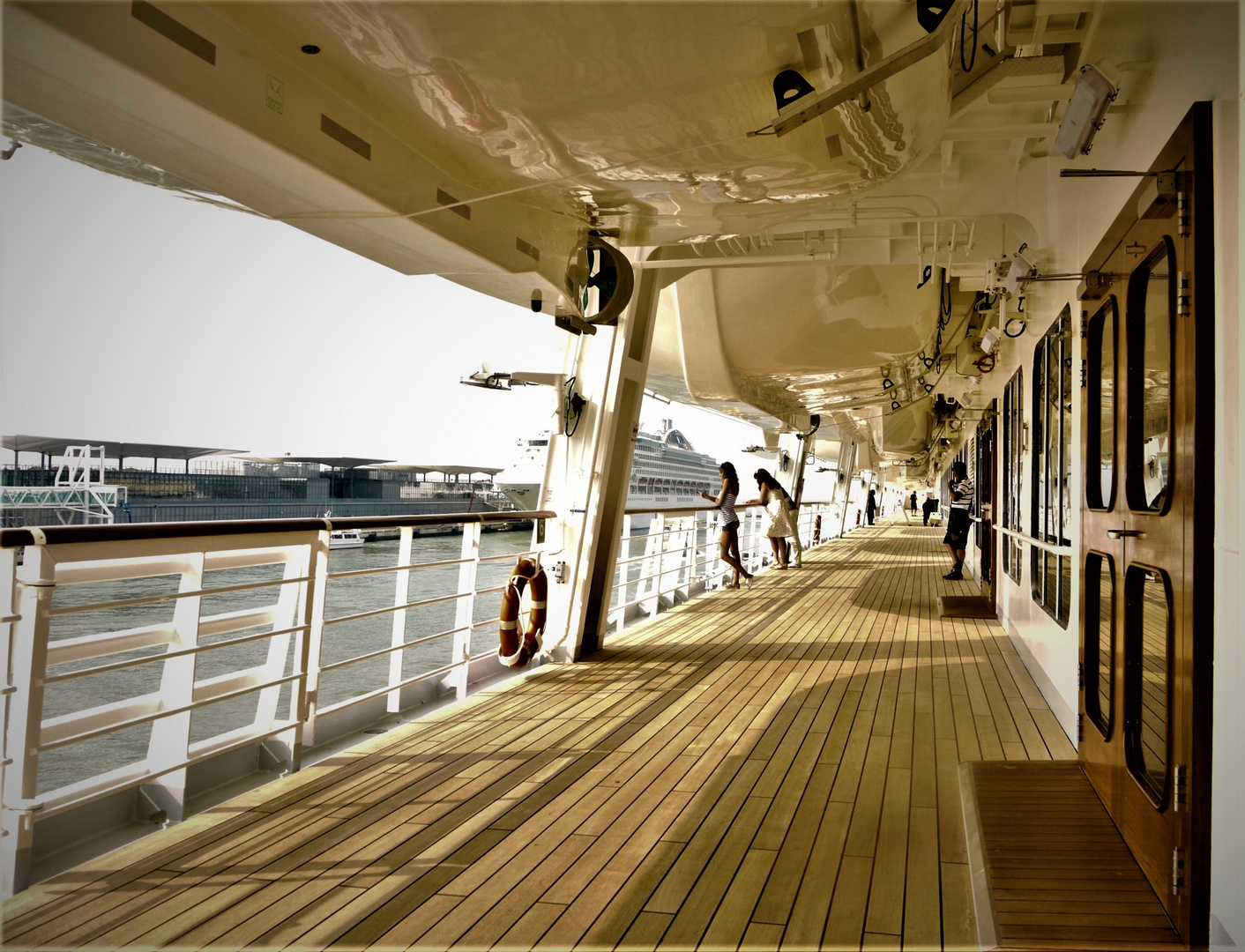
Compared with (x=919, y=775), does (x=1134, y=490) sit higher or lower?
higher

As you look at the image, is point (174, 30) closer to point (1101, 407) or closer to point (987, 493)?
point (1101, 407)

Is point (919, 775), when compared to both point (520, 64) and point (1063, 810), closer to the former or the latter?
point (1063, 810)

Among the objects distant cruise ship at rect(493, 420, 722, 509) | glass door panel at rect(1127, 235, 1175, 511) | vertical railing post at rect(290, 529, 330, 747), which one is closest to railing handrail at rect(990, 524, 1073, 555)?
glass door panel at rect(1127, 235, 1175, 511)

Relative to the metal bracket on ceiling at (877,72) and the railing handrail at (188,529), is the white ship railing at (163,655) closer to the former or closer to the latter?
the railing handrail at (188,529)

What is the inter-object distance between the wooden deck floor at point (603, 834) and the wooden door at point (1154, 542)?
0.33 meters

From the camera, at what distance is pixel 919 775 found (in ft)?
7.26

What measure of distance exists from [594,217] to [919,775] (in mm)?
1603

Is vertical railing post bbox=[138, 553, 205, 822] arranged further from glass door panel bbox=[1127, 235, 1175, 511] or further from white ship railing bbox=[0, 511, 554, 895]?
glass door panel bbox=[1127, 235, 1175, 511]

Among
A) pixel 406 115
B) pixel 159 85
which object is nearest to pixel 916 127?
pixel 406 115

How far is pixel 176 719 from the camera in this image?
5.86ft

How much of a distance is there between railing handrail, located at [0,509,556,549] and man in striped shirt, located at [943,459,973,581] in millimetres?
5420

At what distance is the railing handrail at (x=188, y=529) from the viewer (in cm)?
145

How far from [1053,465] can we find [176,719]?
2795 mm

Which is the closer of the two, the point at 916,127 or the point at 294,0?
the point at 294,0
